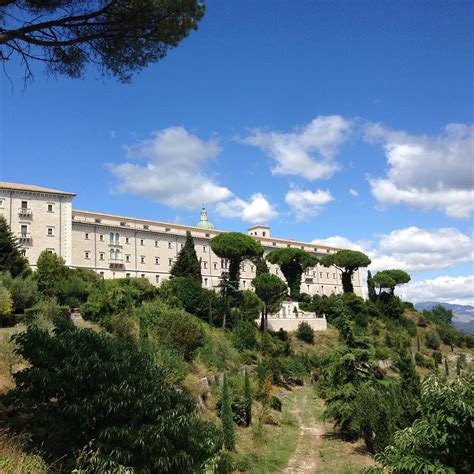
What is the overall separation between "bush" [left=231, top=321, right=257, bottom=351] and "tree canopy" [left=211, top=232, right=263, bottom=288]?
10.5 m

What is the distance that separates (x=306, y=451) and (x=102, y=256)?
146 ft

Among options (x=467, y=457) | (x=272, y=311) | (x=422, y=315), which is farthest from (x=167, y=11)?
(x=422, y=315)

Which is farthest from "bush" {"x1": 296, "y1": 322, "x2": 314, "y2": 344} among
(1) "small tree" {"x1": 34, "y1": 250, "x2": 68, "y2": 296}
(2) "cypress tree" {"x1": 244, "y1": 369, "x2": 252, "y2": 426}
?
(2) "cypress tree" {"x1": 244, "y1": 369, "x2": 252, "y2": 426}

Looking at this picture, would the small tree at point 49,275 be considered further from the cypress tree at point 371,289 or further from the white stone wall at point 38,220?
the cypress tree at point 371,289

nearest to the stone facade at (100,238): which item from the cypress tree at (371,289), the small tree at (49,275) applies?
the small tree at (49,275)

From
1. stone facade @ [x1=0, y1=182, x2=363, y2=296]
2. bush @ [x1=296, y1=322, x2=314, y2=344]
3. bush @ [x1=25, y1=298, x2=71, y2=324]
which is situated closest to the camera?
bush @ [x1=25, y1=298, x2=71, y2=324]

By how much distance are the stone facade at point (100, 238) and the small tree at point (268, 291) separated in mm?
5346

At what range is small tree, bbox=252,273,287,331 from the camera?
5056 centimetres

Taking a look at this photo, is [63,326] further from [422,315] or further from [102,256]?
[422,315]

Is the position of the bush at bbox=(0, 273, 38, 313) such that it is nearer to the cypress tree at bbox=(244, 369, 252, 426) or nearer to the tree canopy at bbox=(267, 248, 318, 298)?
the cypress tree at bbox=(244, 369, 252, 426)

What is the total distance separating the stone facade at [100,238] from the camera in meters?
50.4

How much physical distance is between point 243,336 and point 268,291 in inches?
364

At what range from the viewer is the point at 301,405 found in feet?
111

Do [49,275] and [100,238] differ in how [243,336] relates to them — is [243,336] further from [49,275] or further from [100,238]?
[100,238]
